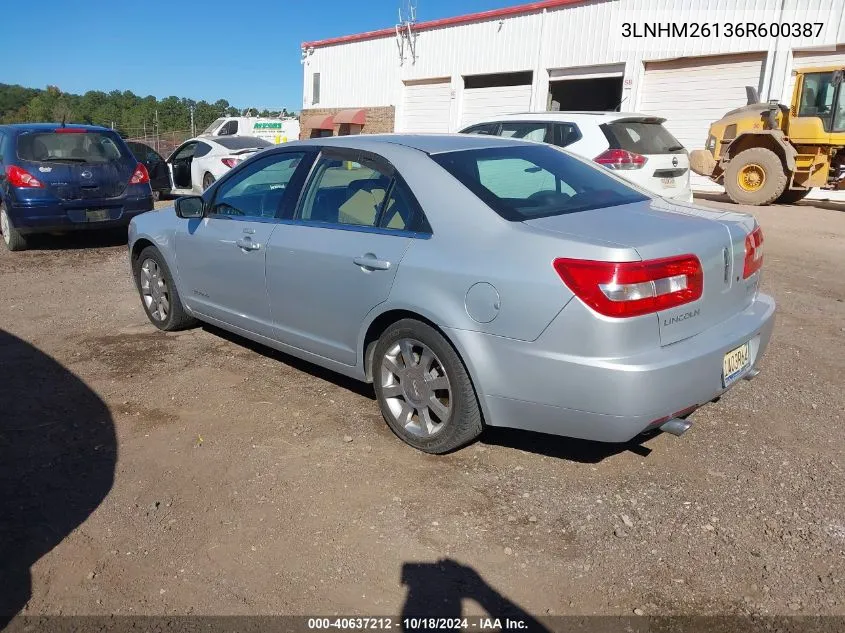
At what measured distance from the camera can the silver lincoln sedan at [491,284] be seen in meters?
2.92

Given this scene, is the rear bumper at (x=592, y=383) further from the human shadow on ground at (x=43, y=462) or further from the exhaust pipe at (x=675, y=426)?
the human shadow on ground at (x=43, y=462)

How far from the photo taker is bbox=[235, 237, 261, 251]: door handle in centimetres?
438

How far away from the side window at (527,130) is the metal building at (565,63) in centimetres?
1041

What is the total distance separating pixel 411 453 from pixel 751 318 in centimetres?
182

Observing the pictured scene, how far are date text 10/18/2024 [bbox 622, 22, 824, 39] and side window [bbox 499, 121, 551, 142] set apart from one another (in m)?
10.5

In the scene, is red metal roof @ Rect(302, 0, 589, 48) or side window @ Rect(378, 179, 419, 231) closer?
side window @ Rect(378, 179, 419, 231)

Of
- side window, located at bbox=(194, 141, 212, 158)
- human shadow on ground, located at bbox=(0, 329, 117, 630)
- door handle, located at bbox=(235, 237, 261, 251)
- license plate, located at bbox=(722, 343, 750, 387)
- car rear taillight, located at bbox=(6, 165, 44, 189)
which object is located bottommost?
human shadow on ground, located at bbox=(0, 329, 117, 630)

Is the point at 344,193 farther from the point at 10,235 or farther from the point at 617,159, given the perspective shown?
the point at 10,235

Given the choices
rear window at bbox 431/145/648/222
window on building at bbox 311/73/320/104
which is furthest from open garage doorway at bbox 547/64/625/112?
rear window at bbox 431/145/648/222

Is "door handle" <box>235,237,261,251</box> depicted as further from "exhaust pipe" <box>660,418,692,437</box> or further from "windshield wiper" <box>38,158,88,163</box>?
"windshield wiper" <box>38,158,88,163</box>

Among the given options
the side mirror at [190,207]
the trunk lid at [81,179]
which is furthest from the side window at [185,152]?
the side mirror at [190,207]

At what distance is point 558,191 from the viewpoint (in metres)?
3.77

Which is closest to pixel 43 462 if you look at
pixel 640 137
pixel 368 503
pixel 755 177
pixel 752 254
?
pixel 368 503

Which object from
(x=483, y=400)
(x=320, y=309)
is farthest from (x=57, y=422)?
(x=483, y=400)
